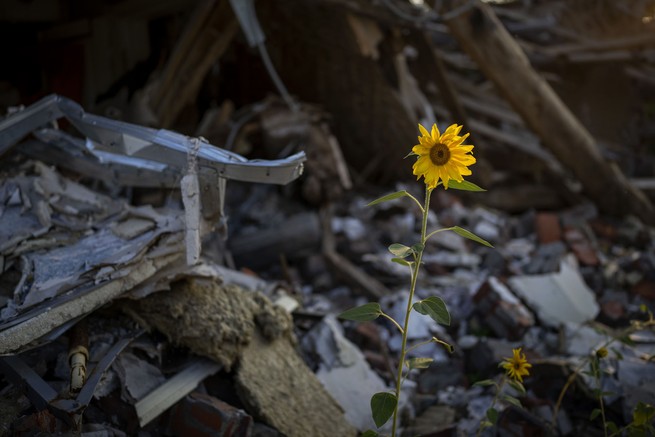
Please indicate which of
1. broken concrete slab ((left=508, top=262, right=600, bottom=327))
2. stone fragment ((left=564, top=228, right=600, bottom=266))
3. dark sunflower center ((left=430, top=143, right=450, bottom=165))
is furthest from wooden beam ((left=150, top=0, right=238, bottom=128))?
dark sunflower center ((left=430, top=143, right=450, bottom=165))

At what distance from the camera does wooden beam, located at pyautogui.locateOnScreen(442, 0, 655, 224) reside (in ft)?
14.2

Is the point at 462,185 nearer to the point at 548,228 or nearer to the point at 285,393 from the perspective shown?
the point at 285,393

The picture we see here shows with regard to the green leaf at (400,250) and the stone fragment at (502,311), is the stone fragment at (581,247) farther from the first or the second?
the green leaf at (400,250)

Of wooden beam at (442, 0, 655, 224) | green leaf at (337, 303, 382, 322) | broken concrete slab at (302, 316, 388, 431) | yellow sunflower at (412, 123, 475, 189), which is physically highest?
wooden beam at (442, 0, 655, 224)

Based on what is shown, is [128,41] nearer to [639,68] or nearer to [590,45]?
[590,45]

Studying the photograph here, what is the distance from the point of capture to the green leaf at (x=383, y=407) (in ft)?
5.58

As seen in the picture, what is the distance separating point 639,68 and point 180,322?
6.87m

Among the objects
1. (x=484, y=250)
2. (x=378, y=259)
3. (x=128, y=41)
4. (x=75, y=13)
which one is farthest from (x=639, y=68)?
(x=75, y=13)

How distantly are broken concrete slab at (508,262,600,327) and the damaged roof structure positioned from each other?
2 centimetres

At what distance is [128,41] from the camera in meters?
5.28

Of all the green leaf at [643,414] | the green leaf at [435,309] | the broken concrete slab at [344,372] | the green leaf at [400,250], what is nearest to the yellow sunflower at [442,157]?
the green leaf at [400,250]

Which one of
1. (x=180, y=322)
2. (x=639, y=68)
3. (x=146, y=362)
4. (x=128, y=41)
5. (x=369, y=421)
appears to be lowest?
(x=369, y=421)

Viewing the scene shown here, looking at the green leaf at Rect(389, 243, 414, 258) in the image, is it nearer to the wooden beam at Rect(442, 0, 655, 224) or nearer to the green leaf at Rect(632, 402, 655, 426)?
the green leaf at Rect(632, 402, 655, 426)

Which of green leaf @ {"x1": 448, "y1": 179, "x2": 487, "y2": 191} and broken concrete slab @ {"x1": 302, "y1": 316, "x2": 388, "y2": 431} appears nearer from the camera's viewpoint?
green leaf @ {"x1": 448, "y1": 179, "x2": 487, "y2": 191}
